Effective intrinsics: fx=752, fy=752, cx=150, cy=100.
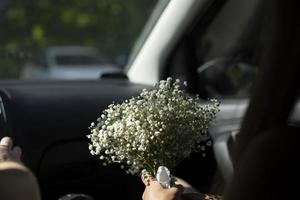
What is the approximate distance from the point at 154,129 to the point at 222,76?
1.77 metres

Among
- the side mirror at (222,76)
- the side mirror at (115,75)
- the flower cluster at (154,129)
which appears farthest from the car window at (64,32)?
the flower cluster at (154,129)

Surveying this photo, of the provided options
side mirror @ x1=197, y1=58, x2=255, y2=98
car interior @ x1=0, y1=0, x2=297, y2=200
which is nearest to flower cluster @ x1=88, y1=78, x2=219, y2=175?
car interior @ x1=0, y1=0, x2=297, y2=200

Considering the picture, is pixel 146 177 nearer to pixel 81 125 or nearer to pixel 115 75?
pixel 81 125

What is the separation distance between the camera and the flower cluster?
186 cm

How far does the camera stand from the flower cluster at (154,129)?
6.10 feet

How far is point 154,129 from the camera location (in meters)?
1.86

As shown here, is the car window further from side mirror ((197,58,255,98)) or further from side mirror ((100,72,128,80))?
side mirror ((100,72,128,80))

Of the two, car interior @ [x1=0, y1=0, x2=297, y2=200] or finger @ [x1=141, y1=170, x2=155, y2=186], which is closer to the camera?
finger @ [x1=141, y1=170, x2=155, y2=186]

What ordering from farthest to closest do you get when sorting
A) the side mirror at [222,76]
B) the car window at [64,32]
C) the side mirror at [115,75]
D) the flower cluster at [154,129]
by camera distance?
the car window at [64,32] → the side mirror at [222,76] → the side mirror at [115,75] → the flower cluster at [154,129]

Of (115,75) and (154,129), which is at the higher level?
(154,129)

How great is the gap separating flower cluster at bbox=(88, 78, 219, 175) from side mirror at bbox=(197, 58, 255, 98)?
149 centimetres

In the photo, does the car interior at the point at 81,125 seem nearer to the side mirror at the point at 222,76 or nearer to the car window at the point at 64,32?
the side mirror at the point at 222,76

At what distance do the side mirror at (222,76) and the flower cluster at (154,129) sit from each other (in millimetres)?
1486

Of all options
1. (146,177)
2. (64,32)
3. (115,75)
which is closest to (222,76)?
(115,75)
